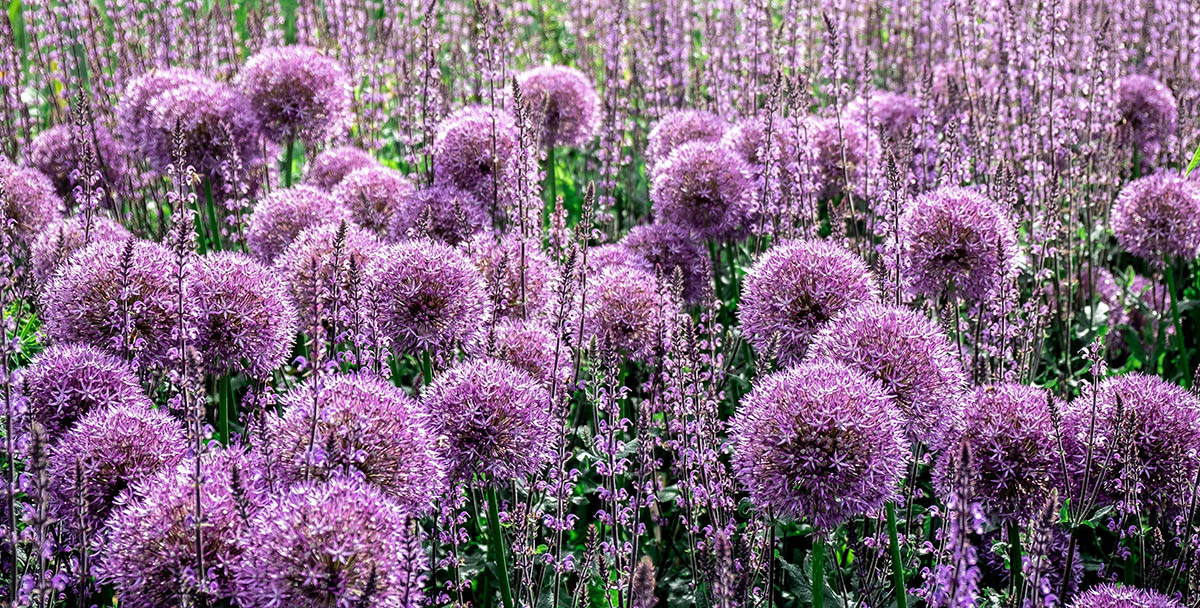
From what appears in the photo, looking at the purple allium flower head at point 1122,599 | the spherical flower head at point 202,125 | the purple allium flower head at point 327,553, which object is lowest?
the purple allium flower head at point 1122,599

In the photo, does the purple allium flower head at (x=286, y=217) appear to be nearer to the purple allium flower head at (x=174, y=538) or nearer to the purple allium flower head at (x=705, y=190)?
the purple allium flower head at (x=705, y=190)

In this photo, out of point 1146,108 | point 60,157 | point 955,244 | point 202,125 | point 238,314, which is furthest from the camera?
point 1146,108

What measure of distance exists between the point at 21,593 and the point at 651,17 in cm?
595

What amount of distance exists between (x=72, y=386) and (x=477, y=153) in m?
1.89

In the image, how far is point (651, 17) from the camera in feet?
24.4

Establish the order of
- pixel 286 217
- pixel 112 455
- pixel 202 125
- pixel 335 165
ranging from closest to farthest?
pixel 112 455 < pixel 286 217 < pixel 202 125 < pixel 335 165

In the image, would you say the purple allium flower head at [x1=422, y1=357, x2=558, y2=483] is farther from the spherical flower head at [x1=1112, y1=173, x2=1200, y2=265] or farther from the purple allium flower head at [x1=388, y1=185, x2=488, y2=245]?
the spherical flower head at [x1=1112, y1=173, x2=1200, y2=265]

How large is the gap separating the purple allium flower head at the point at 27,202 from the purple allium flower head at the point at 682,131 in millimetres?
2545

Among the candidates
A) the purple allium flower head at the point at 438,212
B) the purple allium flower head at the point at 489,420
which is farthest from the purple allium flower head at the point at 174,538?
the purple allium flower head at the point at 438,212

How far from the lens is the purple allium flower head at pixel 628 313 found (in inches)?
152

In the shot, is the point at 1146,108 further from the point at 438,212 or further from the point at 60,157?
the point at 60,157

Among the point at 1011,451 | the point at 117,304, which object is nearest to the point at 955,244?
the point at 1011,451

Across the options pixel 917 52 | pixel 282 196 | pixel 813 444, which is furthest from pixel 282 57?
pixel 917 52

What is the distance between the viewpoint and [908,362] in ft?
9.48
